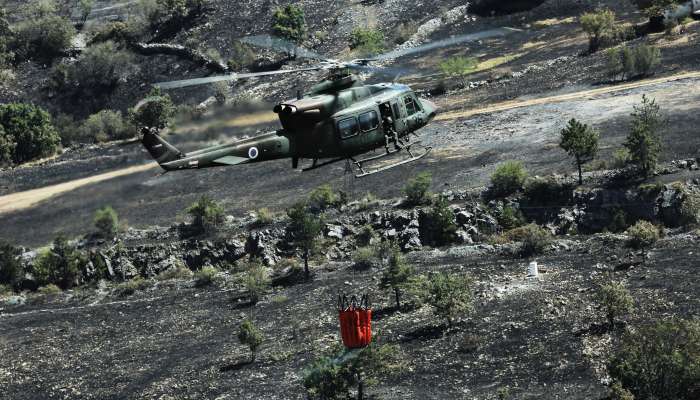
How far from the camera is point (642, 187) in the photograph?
66.2 m

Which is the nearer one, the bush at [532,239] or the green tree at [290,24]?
the bush at [532,239]

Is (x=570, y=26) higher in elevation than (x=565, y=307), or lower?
higher

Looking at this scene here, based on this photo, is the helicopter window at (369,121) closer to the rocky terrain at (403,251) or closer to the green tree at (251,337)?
the rocky terrain at (403,251)

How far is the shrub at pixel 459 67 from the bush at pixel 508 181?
3048 cm

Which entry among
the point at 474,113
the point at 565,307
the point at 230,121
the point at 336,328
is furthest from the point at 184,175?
the point at 230,121

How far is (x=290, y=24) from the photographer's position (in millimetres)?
122688

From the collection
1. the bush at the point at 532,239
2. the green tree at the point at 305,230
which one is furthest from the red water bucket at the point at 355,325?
the green tree at the point at 305,230

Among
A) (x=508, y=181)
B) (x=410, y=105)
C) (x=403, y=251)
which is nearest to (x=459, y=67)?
(x=508, y=181)

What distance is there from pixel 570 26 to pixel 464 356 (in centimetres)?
6704

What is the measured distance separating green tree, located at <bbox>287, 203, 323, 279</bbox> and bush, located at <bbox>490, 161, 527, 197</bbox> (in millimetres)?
11522

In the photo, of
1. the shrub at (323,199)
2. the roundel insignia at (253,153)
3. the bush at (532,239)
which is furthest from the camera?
the shrub at (323,199)

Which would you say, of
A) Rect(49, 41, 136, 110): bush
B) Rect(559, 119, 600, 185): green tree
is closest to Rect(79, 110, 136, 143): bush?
A: Rect(49, 41, 136, 110): bush

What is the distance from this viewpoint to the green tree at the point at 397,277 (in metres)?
57.8

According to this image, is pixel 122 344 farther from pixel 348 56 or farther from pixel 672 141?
pixel 348 56
